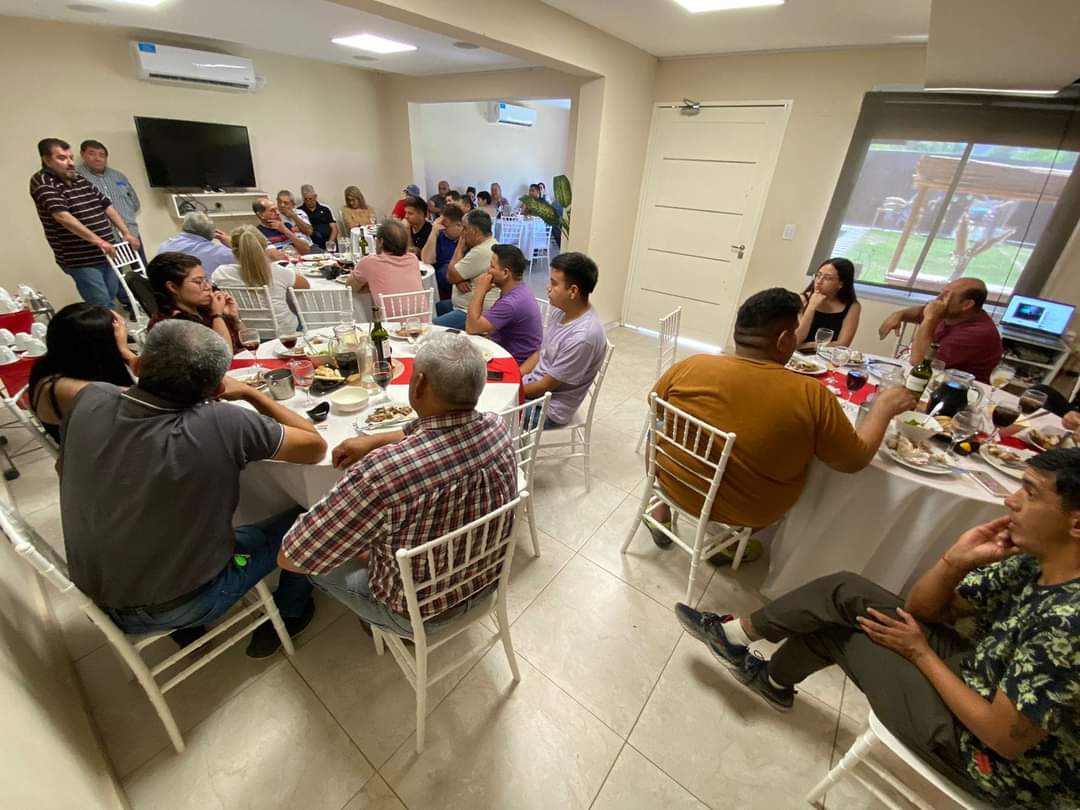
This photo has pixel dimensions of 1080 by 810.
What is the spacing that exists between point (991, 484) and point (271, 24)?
5985mm

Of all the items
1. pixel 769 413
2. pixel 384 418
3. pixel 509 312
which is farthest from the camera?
pixel 509 312

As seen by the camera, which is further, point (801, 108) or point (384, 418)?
point (801, 108)

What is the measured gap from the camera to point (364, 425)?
1.47 meters

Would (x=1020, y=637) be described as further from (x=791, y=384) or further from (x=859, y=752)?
(x=791, y=384)

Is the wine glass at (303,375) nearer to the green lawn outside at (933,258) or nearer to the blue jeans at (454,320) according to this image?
the blue jeans at (454,320)

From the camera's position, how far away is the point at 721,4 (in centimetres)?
278

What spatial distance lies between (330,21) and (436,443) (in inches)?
187

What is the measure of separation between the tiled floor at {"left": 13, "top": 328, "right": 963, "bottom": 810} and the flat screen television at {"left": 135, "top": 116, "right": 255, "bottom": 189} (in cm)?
505

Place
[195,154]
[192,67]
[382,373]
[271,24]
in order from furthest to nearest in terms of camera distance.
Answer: [195,154], [192,67], [271,24], [382,373]

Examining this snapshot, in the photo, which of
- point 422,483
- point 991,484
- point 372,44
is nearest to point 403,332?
point 422,483

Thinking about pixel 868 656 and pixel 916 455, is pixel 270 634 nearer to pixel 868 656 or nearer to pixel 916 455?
pixel 868 656

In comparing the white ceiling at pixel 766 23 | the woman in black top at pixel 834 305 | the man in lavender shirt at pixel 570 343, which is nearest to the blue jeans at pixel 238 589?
the man in lavender shirt at pixel 570 343

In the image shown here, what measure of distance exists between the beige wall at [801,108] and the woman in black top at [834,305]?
1578mm

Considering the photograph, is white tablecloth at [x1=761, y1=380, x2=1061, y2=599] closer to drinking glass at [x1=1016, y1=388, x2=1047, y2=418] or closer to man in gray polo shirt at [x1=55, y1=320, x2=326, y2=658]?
drinking glass at [x1=1016, y1=388, x2=1047, y2=418]
